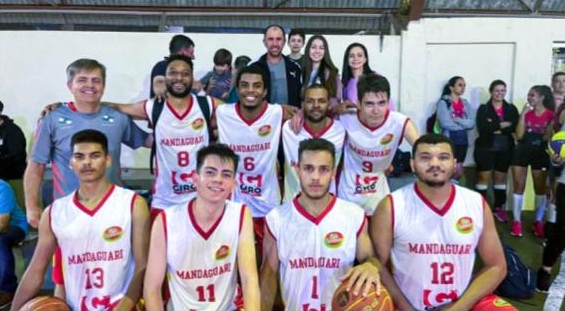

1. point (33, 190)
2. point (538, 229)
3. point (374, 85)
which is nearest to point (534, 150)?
point (538, 229)

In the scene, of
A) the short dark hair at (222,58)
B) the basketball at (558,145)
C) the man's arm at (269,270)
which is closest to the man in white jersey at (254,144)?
the man's arm at (269,270)

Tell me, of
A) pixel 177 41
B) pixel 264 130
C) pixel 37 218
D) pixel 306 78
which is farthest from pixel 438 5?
pixel 37 218

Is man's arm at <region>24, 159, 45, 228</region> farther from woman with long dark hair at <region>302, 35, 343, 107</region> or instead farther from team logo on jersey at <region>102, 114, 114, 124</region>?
woman with long dark hair at <region>302, 35, 343, 107</region>

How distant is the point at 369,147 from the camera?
410 centimetres

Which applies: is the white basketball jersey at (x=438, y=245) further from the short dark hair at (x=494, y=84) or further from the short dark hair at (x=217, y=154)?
the short dark hair at (x=494, y=84)

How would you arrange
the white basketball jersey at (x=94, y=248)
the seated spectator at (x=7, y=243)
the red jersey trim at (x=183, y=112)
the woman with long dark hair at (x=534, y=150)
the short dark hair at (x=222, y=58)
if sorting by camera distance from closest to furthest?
the white basketball jersey at (x=94, y=248)
the red jersey trim at (x=183, y=112)
the seated spectator at (x=7, y=243)
the short dark hair at (x=222, y=58)
the woman with long dark hair at (x=534, y=150)

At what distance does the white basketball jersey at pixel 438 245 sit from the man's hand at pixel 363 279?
43cm

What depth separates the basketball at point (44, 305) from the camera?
2850 millimetres

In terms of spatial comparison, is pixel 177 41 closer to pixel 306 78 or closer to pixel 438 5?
pixel 306 78

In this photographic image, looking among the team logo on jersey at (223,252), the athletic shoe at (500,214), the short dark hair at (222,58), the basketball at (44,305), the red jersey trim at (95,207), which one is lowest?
the athletic shoe at (500,214)

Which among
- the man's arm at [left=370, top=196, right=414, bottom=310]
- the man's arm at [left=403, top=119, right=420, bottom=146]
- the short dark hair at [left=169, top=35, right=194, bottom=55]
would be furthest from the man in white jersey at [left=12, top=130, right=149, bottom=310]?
the short dark hair at [left=169, top=35, right=194, bottom=55]

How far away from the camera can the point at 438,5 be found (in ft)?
25.3

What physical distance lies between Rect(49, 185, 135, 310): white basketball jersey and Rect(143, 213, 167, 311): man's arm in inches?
9.9

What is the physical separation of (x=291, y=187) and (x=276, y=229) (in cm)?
110
